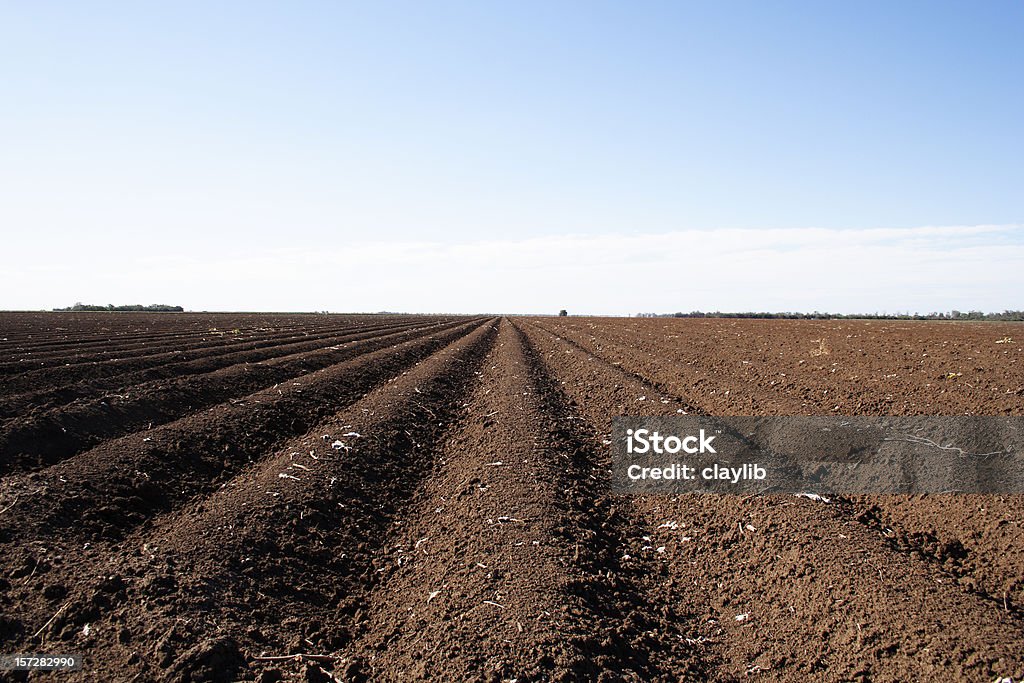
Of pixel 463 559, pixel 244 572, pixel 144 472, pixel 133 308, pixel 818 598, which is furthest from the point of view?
pixel 133 308

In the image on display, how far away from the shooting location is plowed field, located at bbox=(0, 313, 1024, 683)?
161 inches

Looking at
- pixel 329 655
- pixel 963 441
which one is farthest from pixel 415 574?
pixel 963 441

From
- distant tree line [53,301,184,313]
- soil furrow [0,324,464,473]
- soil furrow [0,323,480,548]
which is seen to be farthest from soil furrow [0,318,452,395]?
distant tree line [53,301,184,313]

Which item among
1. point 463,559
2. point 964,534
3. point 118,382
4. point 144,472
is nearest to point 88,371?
point 118,382

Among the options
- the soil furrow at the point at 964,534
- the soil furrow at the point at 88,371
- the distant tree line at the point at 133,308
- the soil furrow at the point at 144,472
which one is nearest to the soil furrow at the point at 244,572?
the soil furrow at the point at 144,472

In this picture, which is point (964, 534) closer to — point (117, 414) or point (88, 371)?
point (117, 414)

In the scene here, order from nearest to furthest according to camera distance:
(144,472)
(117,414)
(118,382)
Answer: (144,472) < (117,414) < (118,382)

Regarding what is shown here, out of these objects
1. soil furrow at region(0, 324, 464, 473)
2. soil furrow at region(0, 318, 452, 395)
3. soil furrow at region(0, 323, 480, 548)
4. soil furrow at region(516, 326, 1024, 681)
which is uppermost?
soil furrow at region(0, 318, 452, 395)

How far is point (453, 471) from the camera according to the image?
327 inches

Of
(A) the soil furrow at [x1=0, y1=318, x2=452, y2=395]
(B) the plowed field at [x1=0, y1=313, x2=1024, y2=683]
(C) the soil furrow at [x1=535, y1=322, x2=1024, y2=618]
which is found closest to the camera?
(B) the plowed field at [x1=0, y1=313, x2=1024, y2=683]

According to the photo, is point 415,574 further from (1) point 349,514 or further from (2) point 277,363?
(2) point 277,363

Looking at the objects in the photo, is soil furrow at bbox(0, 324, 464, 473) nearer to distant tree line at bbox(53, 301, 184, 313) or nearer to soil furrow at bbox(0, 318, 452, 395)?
soil furrow at bbox(0, 318, 452, 395)

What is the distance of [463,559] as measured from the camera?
Result: 545cm

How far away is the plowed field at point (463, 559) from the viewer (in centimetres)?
408
